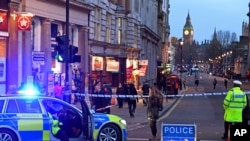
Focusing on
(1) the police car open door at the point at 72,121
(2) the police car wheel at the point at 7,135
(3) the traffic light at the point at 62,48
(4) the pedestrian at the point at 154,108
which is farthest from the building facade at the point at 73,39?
(2) the police car wheel at the point at 7,135

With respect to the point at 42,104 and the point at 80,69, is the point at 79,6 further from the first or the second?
the point at 42,104

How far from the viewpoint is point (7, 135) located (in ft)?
46.3

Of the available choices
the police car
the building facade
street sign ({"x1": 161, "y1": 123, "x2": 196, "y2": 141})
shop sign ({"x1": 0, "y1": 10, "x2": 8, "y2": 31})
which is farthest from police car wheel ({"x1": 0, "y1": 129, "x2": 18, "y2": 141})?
shop sign ({"x1": 0, "y1": 10, "x2": 8, "y2": 31})

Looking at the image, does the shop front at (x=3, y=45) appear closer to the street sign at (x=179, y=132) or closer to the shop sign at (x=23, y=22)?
the shop sign at (x=23, y=22)

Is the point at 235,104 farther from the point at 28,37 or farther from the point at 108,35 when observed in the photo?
the point at 108,35

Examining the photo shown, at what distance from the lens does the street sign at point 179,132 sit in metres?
11.0

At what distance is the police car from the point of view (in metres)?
14.2

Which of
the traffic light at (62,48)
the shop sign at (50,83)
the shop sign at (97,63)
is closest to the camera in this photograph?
the traffic light at (62,48)

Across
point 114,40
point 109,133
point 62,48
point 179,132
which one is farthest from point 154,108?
point 114,40

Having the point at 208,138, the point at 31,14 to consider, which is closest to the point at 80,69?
the point at 31,14

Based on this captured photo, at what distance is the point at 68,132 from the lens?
14.7 metres

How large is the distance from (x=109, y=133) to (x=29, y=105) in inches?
100

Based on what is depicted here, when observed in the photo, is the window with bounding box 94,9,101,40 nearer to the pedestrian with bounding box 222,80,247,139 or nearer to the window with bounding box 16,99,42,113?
the pedestrian with bounding box 222,80,247,139

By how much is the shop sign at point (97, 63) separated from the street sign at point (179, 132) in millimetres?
30864
